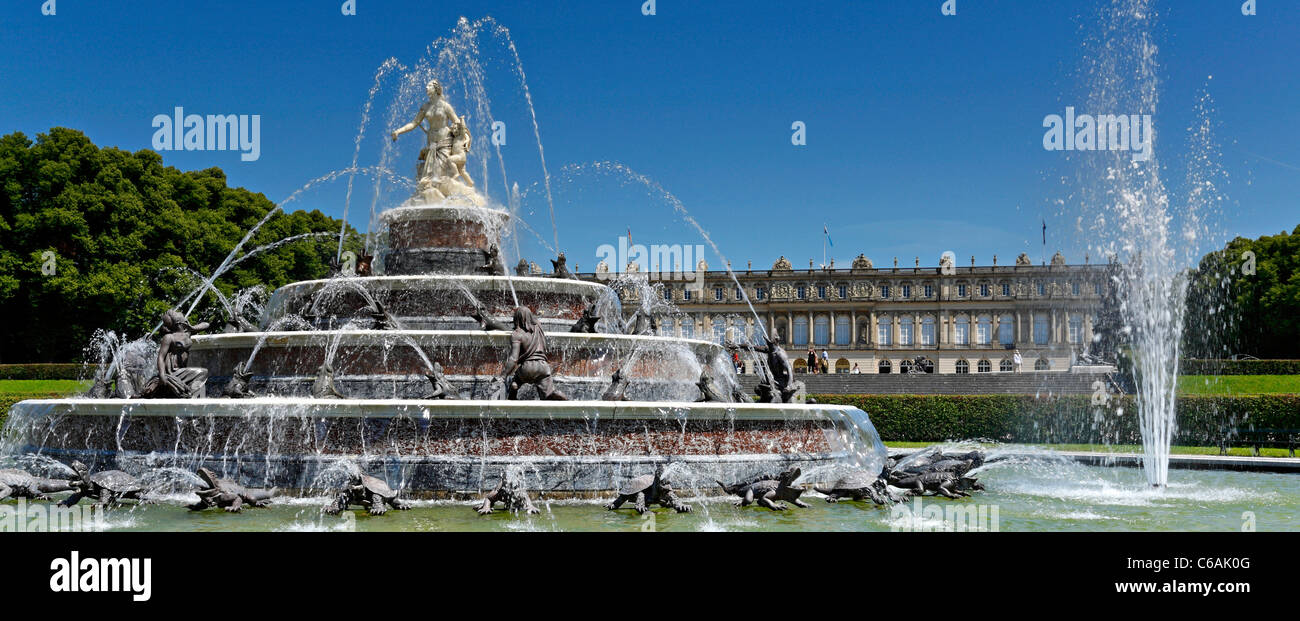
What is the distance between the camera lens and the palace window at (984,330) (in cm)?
10162

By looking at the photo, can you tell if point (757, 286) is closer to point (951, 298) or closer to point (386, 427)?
point (951, 298)

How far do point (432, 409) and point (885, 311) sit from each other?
316ft

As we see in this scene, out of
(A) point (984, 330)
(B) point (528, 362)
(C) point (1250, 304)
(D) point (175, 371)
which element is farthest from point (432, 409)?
(A) point (984, 330)

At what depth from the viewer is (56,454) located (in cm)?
1127

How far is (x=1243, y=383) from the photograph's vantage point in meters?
37.6

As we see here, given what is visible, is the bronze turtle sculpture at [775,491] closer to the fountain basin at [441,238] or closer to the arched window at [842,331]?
the fountain basin at [441,238]

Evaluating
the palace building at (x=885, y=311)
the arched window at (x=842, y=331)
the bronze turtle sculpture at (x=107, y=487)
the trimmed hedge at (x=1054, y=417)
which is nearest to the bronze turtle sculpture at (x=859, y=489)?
the bronze turtle sculpture at (x=107, y=487)

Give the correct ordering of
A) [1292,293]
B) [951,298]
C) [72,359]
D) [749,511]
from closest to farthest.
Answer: [749,511] → [72,359] → [1292,293] → [951,298]

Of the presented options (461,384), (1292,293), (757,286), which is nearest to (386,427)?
(461,384)

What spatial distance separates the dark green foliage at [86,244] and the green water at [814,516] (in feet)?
100

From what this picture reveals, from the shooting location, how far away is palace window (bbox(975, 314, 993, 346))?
10162 cm

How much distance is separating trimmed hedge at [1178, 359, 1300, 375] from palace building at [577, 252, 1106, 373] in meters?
57.7

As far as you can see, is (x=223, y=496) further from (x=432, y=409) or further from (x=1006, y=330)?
(x=1006, y=330)

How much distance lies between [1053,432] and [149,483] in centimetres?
2193
